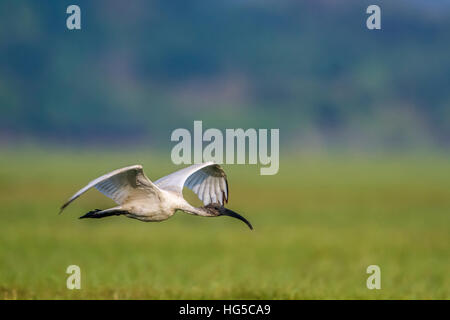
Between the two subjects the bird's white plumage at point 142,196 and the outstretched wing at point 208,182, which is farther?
the outstretched wing at point 208,182

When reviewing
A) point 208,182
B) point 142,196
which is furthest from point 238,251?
point 142,196

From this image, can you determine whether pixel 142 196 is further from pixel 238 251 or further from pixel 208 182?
pixel 238 251

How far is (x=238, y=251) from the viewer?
82.4ft

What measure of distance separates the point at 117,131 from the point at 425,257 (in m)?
158

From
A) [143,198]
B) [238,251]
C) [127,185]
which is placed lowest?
[238,251]

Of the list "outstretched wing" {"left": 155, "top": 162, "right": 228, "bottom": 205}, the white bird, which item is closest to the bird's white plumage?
the white bird

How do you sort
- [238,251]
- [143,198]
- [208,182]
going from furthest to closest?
[238,251], [208,182], [143,198]

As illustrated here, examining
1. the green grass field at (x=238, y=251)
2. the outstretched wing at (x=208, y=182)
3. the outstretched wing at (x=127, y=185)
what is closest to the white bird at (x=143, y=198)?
the outstretched wing at (x=127, y=185)

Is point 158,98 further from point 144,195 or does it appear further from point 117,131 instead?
point 144,195

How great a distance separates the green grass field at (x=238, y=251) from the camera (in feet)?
45.5

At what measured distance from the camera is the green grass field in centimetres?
1388

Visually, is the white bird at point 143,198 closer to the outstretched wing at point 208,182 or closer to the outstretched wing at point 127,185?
the outstretched wing at point 127,185

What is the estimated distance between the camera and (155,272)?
56.6 feet

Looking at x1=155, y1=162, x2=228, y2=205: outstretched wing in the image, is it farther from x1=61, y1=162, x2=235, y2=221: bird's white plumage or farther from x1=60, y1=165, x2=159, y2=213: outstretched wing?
x1=60, y1=165, x2=159, y2=213: outstretched wing
